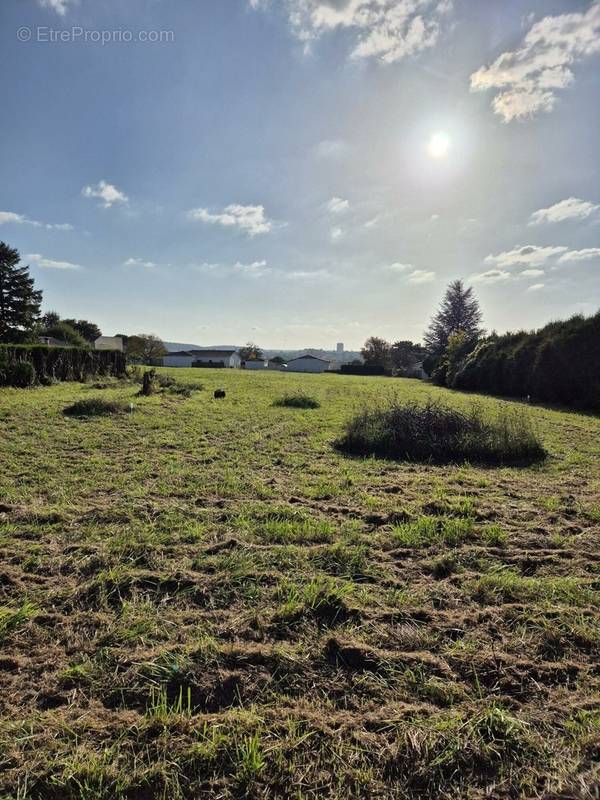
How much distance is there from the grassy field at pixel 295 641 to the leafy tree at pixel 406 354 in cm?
6017

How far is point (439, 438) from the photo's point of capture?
6.69m

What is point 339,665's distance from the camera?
2.00 m

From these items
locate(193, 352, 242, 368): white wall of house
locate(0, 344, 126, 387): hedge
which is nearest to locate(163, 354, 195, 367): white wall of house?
locate(193, 352, 242, 368): white wall of house

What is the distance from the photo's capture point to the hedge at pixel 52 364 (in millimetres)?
14248

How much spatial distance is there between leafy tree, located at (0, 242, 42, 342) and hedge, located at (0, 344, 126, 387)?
29.6 meters

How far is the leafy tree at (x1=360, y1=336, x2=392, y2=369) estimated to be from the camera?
61.8 meters

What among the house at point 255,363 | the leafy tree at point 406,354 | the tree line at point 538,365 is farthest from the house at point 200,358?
the tree line at point 538,365

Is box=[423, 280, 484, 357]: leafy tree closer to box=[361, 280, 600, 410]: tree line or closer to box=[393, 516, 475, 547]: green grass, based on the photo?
box=[361, 280, 600, 410]: tree line

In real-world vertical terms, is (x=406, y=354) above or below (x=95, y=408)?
above

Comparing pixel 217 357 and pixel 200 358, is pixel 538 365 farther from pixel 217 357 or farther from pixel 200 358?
pixel 200 358

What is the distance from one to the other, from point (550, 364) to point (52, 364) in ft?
66.8

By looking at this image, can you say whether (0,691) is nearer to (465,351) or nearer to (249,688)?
(249,688)

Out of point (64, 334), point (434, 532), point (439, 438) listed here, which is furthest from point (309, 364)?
point (434, 532)

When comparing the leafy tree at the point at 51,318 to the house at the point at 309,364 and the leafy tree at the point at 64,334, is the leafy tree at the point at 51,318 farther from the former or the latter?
the house at the point at 309,364
